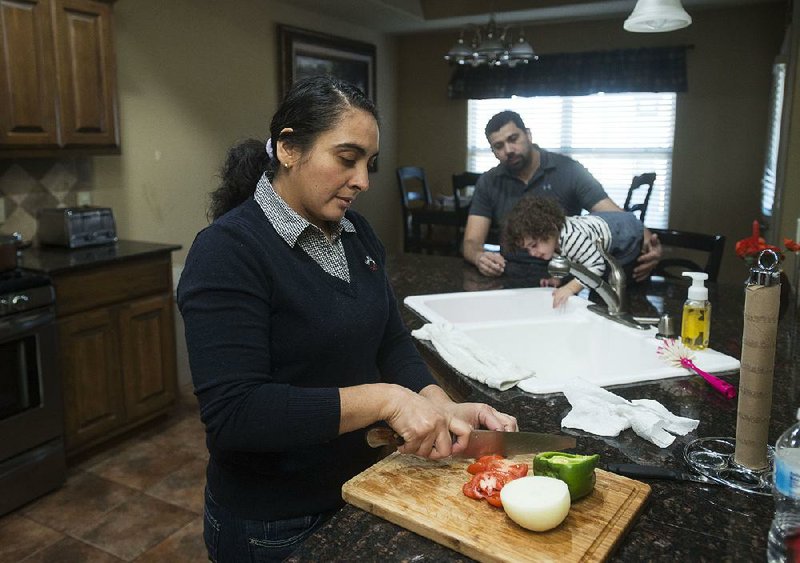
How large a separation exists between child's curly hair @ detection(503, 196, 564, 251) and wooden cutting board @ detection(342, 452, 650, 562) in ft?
4.44

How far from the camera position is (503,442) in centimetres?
107

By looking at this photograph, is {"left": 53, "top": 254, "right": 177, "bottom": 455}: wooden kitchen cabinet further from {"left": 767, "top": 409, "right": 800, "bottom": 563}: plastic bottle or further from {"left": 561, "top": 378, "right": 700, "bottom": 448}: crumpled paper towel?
{"left": 767, "top": 409, "right": 800, "bottom": 563}: plastic bottle

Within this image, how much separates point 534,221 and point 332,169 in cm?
129

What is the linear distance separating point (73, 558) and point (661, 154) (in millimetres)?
5480

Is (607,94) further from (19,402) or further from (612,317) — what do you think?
Result: (19,402)

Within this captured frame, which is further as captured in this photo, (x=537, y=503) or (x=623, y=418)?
(x=623, y=418)

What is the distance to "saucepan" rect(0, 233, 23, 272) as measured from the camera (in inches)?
103

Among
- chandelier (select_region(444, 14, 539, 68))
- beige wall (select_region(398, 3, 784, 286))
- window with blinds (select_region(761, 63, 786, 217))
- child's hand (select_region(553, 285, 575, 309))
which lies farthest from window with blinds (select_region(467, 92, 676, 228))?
child's hand (select_region(553, 285, 575, 309))

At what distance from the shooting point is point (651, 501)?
3.12ft

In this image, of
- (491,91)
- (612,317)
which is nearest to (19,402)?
(612,317)

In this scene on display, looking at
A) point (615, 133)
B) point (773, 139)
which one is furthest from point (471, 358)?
point (615, 133)

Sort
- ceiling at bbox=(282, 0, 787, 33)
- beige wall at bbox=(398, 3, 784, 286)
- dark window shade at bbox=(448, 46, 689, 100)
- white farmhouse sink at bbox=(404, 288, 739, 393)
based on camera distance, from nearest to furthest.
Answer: white farmhouse sink at bbox=(404, 288, 739, 393) → ceiling at bbox=(282, 0, 787, 33) → beige wall at bbox=(398, 3, 784, 286) → dark window shade at bbox=(448, 46, 689, 100)

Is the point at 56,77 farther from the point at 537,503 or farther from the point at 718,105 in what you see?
the point at 718,105

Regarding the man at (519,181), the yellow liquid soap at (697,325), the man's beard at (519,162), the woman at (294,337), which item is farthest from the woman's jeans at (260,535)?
the man's beard at (519,162)
